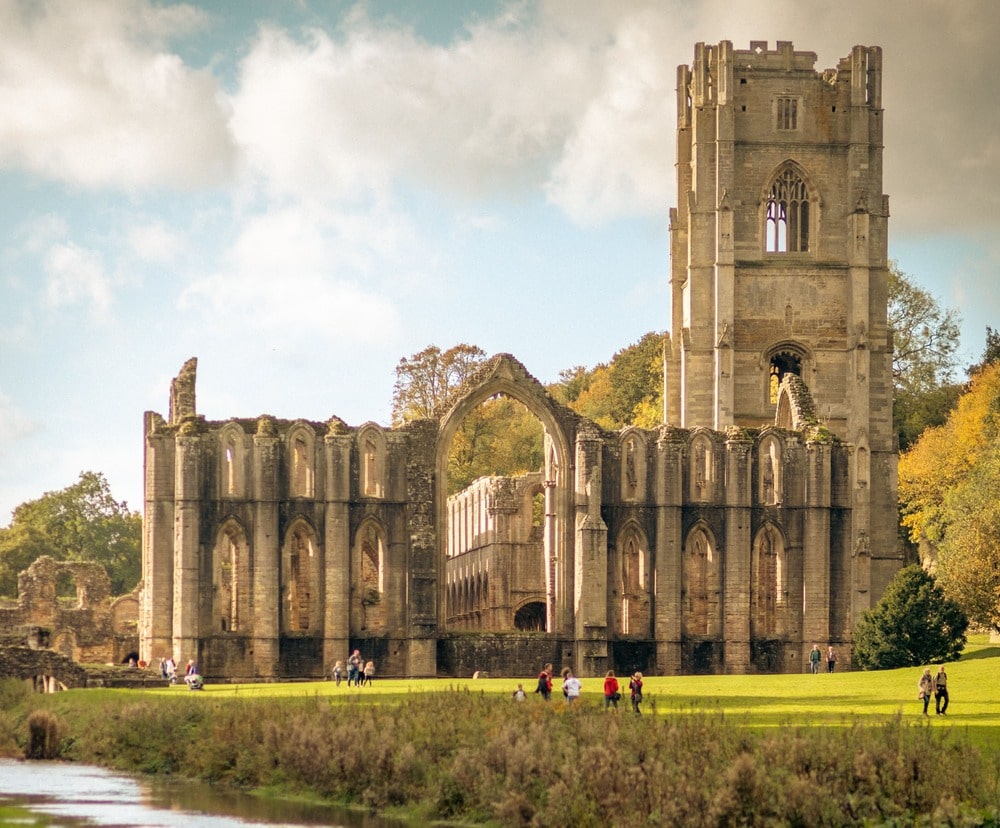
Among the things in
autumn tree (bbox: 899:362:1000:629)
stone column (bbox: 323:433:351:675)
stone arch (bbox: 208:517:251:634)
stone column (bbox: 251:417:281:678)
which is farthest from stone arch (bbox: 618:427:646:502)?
stone arch (bbox: 208:517:251:634)

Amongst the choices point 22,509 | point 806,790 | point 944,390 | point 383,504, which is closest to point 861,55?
point 944,390

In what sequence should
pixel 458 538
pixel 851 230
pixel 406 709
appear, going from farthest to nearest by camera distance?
pixel 458 538
pixel 851 230
pixel 406 709

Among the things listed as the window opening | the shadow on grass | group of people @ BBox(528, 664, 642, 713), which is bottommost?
the shadow on grass

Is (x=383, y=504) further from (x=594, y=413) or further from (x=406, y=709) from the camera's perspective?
(x=594, y=413)

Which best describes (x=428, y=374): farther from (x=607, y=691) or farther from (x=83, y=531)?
(x=607, y=691)

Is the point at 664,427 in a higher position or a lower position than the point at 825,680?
higher

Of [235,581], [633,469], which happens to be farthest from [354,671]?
[633,469]

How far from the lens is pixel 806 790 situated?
111 ft

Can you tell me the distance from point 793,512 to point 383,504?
41.5 ft

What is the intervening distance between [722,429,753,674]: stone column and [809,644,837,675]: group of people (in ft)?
7.11

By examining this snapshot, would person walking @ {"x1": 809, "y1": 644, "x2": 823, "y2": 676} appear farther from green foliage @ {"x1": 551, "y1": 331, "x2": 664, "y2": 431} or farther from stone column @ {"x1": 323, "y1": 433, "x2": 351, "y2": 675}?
green foliage @ {"x1": 551, "y1": 331, "x2": 664, "y2": 431}

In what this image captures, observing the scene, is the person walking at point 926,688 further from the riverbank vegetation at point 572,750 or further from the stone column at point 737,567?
the stone column at point 737,567

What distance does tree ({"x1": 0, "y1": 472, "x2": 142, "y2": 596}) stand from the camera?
107812 millimetres

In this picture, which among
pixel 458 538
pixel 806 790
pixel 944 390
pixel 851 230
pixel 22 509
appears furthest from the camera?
pixel 22 509
